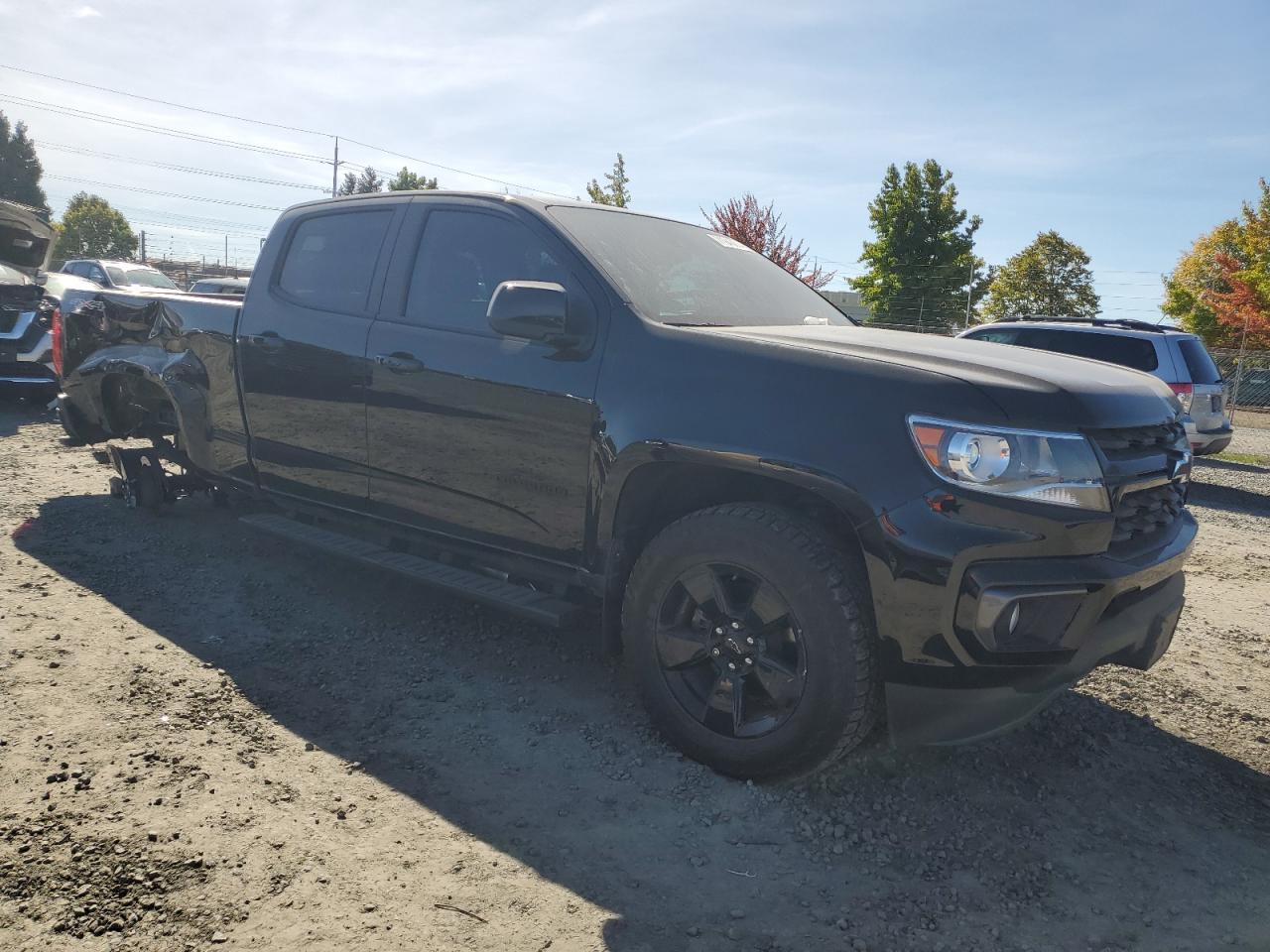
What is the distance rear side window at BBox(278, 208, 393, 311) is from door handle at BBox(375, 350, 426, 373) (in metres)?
0.36

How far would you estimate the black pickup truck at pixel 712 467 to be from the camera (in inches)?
101

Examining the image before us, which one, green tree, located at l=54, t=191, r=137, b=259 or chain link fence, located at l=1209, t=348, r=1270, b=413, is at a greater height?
green tree, located at l=54, t=191, r=137, b=259

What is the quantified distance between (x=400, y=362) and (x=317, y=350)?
61 cm

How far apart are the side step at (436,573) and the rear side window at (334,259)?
1082 millimetres

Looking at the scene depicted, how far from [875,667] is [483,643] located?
205 centimetres

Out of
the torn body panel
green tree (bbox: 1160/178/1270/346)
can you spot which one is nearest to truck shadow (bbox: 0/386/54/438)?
the torn body panel

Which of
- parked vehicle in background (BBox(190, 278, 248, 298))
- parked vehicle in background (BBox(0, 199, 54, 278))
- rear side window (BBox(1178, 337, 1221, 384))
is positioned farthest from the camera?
parked vehicle in background (BBox(190, 278, 248, 298))

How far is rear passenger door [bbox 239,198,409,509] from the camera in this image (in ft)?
13.6

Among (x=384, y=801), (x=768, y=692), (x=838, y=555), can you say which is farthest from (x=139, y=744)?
(x=838, y=555)

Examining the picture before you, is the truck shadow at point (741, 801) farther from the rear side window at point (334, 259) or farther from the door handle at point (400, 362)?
the rear side window at point (334, 259)

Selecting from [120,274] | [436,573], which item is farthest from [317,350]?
[120,274]

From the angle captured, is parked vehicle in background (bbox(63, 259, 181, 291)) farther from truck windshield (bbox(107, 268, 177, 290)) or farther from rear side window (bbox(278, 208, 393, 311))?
rear side window (bbox(278, 208, 393, 311))

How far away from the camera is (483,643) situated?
420cm

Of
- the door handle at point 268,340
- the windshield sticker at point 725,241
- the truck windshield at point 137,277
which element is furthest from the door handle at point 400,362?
the truck windshield at point 137,277
